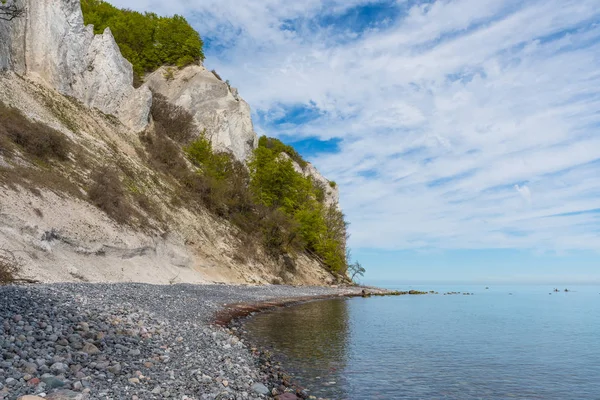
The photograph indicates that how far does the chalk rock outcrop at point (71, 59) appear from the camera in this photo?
38094mm

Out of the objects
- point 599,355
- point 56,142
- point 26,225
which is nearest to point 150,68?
point 56,142

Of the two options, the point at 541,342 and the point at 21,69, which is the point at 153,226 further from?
the point at 541,342

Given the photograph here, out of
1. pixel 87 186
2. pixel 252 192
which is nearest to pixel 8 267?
pixel 87 186

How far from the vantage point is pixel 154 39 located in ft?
227

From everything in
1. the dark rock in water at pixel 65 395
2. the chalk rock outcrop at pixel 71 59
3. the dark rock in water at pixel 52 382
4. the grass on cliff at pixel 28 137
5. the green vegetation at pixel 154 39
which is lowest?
the dark rock in water at pixel 65 395

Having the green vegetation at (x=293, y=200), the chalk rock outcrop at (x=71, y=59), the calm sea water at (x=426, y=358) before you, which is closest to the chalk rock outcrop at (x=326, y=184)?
the green vegetation at (x=293, y=200)

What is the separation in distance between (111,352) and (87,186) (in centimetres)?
2488

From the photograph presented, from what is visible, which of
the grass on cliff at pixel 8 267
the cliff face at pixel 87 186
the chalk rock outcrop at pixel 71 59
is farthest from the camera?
the chalk rock outcrop at pixel 71 59

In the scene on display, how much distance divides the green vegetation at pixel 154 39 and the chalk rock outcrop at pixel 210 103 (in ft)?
9.06

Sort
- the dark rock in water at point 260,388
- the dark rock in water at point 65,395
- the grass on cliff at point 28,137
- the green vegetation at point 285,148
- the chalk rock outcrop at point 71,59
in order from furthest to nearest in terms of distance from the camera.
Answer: the green vegetation at point 285,148
the chalk rock outcrop at point 71,59
the grass on cliff at point 28,137
the dark rock in water at point 260,388
the dark rock in water at point 65,395

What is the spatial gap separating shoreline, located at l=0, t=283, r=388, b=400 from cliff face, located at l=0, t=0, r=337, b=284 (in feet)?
26.7

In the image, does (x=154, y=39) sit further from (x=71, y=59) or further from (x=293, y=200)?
(x=293, y=200)

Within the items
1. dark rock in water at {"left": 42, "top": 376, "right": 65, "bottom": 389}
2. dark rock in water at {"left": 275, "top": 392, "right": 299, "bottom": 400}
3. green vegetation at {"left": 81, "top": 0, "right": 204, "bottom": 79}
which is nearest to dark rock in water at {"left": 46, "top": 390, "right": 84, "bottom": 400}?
dark rock in water at {"left": 42, "top": 376, "right": 65, "bottom": 389}

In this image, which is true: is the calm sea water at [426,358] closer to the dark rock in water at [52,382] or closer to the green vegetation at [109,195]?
the dark rock in water at [52,382]
